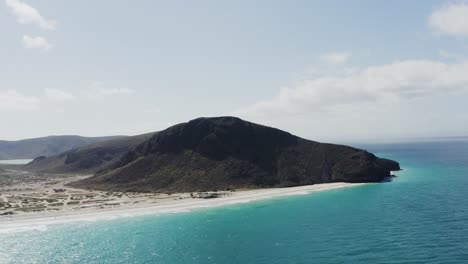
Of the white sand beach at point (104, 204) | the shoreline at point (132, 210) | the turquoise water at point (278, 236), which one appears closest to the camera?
the turquoise water at point (278, 236)

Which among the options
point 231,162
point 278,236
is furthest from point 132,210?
point 231,162

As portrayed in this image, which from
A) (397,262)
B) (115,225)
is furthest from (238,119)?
(397,262)

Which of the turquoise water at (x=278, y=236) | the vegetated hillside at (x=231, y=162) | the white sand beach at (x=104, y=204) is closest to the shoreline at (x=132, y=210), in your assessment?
the white sand beach at (x=104, y=204)

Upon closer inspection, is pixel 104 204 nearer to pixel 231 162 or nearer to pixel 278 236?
pixel 231 162

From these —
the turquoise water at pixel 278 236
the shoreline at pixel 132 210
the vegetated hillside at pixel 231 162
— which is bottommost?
the turquoise water at pixel 278 236

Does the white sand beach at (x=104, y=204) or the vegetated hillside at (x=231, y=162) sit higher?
the vegetated hillside at (x=231, y=162)

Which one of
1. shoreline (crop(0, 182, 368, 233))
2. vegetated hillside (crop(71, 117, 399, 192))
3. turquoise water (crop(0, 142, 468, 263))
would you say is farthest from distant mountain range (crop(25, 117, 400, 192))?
turquoise water (crop(0, 142, 468, 263))

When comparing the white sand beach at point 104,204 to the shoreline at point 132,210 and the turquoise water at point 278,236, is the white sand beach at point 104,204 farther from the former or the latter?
the turquoise water at point 278,236

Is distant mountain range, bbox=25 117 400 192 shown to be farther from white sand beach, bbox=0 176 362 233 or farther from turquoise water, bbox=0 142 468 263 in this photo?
turquoise water, bbox=0 142 468 263
